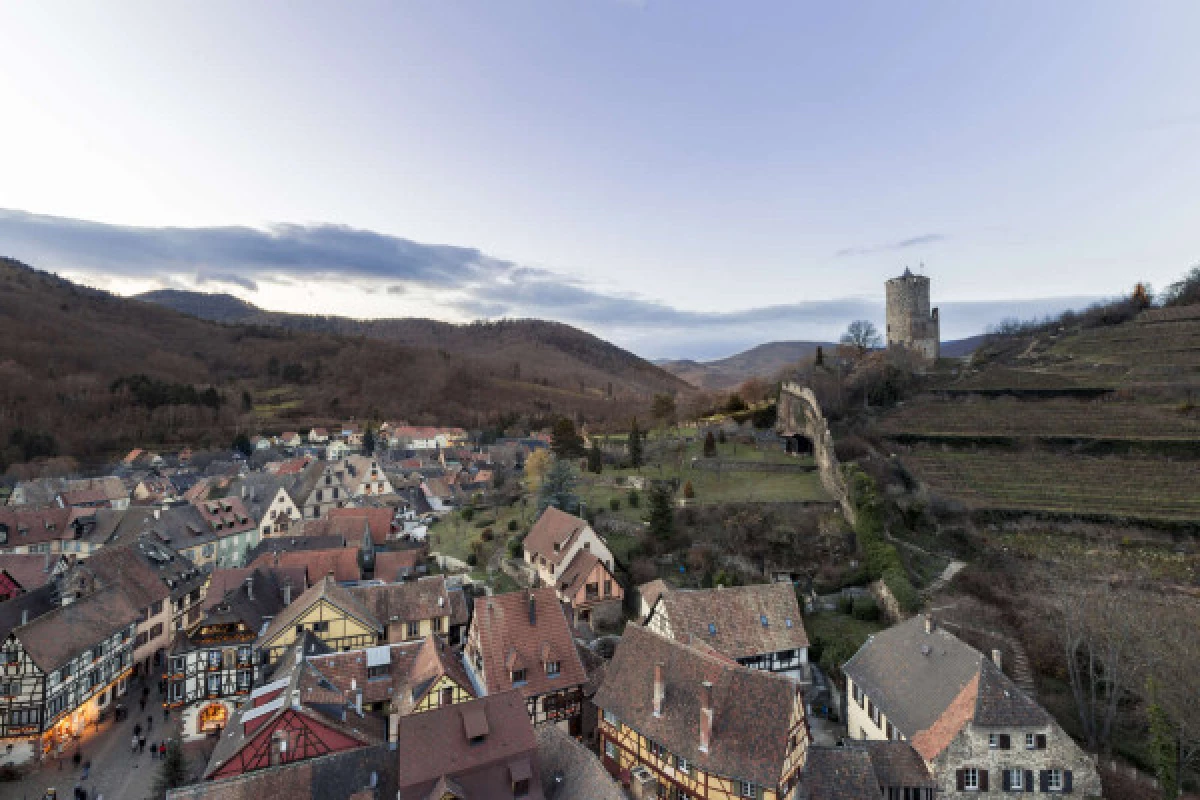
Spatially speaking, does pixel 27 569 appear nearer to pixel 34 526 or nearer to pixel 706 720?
pixel 34 526

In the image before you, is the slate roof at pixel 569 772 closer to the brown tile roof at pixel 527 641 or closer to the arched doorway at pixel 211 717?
the brown tile roof at pixel 527 641

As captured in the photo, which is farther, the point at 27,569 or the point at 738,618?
the point at 27,569

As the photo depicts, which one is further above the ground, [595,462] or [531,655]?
[595,462]

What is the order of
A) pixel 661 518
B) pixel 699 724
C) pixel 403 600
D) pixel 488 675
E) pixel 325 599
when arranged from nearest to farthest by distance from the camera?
1. pixel 699 724
2. pixel 488 675
3. pixel 325 599
4. pixel 403 600
5. pixel 661 518

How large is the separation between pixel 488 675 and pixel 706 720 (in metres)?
9.03

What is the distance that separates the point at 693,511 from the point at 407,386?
138 m

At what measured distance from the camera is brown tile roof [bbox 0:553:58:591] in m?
32.6

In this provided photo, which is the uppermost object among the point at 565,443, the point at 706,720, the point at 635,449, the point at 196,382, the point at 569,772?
the point at 196,382

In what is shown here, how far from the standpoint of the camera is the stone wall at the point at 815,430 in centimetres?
3497

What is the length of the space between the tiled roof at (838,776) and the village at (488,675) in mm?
58

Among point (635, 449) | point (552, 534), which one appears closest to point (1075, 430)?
point (635, 449)

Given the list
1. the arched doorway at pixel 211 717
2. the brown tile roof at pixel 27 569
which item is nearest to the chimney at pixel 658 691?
the arched doorway at pixel 211 717

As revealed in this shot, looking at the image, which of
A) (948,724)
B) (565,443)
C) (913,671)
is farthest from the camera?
(565,443)

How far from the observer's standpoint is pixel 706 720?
17.7m
